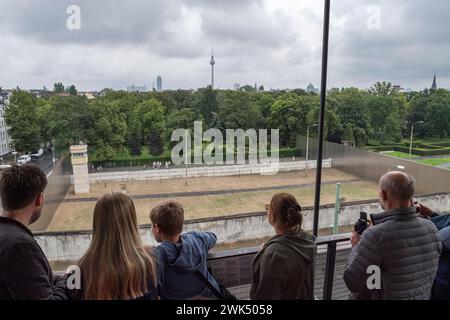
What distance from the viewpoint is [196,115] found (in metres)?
9.63

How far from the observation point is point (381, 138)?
23.8 feet

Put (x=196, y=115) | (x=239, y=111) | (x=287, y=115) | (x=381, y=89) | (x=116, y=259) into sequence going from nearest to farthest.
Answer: (x=116, y=259) → (x=381, y=89) → (x=196, y=115) → (x=239, y=111) → (x=287, y=115)

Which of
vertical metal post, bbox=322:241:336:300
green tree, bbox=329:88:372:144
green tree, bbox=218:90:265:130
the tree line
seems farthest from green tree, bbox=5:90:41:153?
green tree, bbox=218:90:265:130

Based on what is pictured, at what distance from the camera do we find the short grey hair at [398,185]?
101cm

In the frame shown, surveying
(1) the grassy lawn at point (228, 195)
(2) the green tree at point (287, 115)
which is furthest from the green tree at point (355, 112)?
(1) the grassy lawn at point (228, 195)

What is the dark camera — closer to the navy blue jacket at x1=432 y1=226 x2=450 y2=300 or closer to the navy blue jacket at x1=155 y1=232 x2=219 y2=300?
the navy blue jacket at x1=432 y1=226 x2=450 y2=300

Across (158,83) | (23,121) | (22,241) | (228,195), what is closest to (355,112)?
(228,195)

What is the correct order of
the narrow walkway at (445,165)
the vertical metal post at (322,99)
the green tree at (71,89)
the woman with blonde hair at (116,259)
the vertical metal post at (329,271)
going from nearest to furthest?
the woman with blonde hair at (116,259), the vertical metal post at (329,271), the vertical metal post at (322,99), the green tree at (71,89), the narrow walkway at (445,165)

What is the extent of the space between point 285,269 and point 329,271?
552 mm

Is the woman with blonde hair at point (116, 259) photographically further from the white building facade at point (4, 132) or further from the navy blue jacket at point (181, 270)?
the white building facade at point (4, 132)

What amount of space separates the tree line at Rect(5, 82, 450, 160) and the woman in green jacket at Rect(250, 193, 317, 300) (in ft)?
3.15

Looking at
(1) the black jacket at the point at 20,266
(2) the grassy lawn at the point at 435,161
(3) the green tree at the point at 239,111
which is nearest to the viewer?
(1) the black jacket at the point at 20,266

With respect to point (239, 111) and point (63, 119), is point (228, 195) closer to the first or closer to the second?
point (239, 111)

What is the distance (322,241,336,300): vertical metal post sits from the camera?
1.35m
